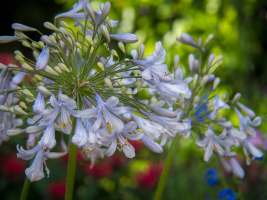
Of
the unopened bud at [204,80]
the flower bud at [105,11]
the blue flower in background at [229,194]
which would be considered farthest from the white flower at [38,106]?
the blue flower in background at [229,194]

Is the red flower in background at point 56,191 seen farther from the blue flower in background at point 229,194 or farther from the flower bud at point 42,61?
the flower bud at point 42,61

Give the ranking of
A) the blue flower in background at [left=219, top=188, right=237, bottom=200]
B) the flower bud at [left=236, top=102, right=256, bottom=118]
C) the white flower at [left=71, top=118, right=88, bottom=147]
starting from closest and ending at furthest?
the white flower at [left=71, top=118, right=88, bottom=147], the flower bud at [left=236, top=102, right=256, bottom=118], the blue flower in background at [left=219, top=188, right=237, bottom=200]

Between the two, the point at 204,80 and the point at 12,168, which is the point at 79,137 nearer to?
the point at 204,80

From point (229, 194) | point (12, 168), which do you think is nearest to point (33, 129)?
point (229, 194)

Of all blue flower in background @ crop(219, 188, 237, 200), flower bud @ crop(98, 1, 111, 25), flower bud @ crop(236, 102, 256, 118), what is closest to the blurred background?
blue flower in background @ crop(219, 188, 237, 200)

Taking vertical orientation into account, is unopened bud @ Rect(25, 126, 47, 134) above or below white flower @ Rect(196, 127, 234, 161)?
above

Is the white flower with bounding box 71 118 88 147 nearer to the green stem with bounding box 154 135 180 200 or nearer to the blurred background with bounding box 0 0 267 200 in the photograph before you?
the green stem with bounding box 154 135 180 200
